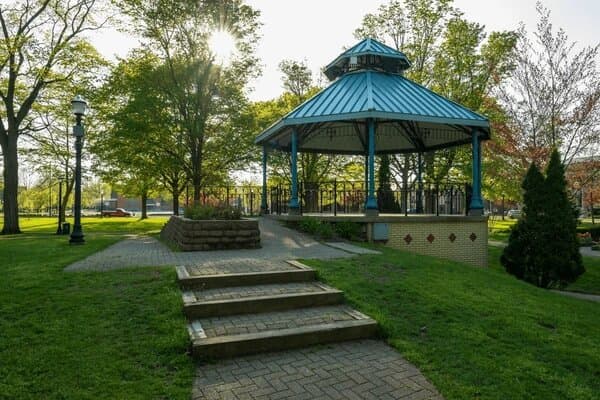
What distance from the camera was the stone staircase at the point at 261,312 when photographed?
3820 mm

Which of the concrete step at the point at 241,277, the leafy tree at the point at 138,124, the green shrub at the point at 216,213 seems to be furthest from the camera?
the leafy tree at the point at 138,124

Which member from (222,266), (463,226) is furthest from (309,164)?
(222,266)

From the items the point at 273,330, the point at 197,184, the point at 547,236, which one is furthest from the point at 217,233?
the point at 197,184

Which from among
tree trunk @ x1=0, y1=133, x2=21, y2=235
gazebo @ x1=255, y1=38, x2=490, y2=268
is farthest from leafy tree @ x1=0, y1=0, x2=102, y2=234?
gazebo @ x1=255, y1=38, x2=490, y2=268

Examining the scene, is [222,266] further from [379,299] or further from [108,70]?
[108,70]

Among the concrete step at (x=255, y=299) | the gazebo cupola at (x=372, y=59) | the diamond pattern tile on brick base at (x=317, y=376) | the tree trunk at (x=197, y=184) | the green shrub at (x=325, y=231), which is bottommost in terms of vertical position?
the diamond pattern tile on brick base at (x=317, y=376)

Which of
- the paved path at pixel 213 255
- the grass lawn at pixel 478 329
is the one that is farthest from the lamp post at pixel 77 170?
the grass lawn at pixel 478 329

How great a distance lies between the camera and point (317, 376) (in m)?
3.34

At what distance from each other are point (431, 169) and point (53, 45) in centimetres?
2040

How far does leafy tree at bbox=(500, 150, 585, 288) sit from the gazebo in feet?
5.20

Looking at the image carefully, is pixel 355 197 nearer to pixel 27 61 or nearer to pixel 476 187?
pixel 476 187

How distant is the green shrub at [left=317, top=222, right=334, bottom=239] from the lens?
34.7 ft

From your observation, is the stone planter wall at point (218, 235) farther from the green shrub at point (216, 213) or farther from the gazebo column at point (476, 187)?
the gazebo column at point (476, 187)

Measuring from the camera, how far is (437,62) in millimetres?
21281
